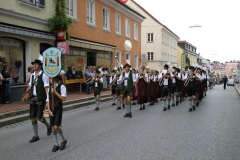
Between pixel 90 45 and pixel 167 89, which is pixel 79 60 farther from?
pixel 167 89

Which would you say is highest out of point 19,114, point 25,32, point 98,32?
point 98,32

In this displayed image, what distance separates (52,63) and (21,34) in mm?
7265

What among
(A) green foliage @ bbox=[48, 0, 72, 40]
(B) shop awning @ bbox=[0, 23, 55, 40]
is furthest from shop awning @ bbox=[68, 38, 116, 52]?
(B) shop awning @ bbox=[0, 23, 55, 40]

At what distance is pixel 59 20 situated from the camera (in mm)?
14234

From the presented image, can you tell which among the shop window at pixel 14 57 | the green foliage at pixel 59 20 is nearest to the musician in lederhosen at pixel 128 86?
the shop window at pixel 14 57

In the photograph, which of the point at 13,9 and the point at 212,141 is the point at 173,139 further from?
the point at 13,9

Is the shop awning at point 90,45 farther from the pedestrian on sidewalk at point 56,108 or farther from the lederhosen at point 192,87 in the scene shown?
the pedestrian on sidewalk at point 56,108

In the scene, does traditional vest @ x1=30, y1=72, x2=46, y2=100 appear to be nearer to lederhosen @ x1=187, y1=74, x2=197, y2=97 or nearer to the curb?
the curb

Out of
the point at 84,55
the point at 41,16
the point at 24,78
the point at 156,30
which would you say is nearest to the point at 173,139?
the point at 24,78

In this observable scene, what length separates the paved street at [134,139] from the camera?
532 centimetres

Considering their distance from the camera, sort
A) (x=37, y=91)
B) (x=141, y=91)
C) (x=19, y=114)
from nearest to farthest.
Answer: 1. (x=37, y=91)
2. (x=19, y=114)
3. (x=141, y=91)

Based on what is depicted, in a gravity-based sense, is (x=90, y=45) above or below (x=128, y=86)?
above

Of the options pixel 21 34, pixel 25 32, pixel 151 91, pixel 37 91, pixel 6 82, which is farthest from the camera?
pixel 151 91

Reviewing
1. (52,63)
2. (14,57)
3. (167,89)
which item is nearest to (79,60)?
(14,57)
